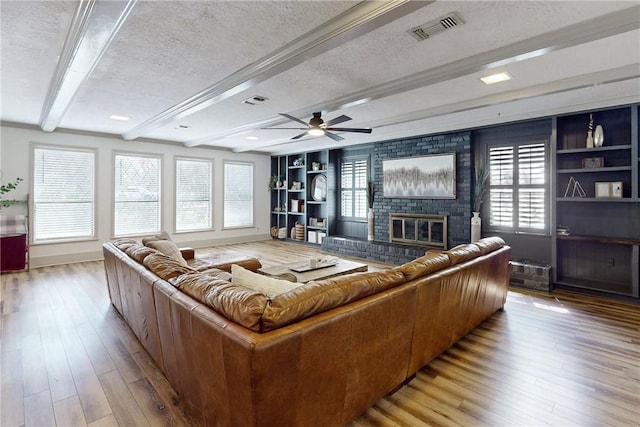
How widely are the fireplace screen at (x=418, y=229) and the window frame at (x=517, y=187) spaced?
0.80 m

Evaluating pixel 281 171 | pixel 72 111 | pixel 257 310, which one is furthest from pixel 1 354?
pixel 281 171

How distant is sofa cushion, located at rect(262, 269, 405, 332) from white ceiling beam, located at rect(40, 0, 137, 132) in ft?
7.17

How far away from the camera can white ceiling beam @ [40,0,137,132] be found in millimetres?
2146

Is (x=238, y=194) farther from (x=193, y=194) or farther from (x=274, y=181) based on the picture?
(x=193, y=194)

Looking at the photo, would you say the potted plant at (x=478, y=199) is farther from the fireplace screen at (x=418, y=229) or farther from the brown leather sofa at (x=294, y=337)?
the brown leather sofa at (x=294, y=337)

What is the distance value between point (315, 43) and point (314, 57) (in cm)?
34

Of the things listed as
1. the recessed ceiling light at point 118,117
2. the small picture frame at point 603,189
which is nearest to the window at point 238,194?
the recessed ceiling light at point 118,117

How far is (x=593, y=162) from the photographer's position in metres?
4.36

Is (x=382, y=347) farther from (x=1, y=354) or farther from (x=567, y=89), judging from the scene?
(x=567, y=89)

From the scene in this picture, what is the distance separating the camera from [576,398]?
6.98 ft

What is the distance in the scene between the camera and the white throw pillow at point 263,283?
75.4 inches

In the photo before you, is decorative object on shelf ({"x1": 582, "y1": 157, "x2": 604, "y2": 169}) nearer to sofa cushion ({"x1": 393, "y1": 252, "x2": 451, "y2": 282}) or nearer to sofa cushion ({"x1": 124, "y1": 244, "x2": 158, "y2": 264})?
sofa cushion ({"x1": 393, "y1": 252, "x2": 451, "y2": 282})

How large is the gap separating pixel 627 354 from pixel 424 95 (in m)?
3.32

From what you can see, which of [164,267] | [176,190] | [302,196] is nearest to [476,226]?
[302,196]
